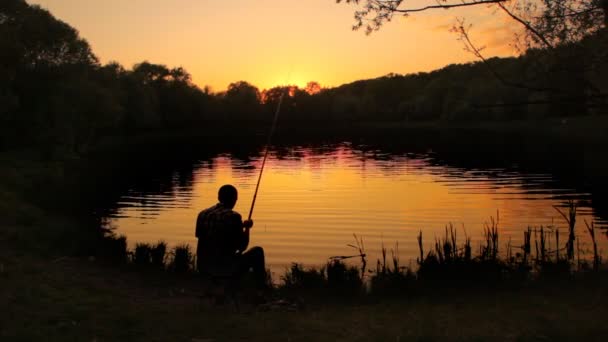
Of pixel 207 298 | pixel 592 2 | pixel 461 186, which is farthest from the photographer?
pixel 461 186

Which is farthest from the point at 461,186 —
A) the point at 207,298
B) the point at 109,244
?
the point at 207,298

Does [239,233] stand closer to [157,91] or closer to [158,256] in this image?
[158,256]

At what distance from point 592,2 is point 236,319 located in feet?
25.4

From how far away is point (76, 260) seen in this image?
1376 cm

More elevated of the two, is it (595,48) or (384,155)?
(595,48)

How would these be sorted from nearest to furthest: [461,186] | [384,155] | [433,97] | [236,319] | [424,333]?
[424,333], [236,319], [461,186], [384,155], [433,97]

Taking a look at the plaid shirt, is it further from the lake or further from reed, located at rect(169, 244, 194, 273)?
the lake

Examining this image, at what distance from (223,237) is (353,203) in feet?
69.8

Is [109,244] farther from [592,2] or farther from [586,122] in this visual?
[586,122]

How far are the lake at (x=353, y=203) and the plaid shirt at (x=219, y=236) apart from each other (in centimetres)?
621

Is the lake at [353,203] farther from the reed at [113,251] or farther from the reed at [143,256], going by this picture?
the reed at [113,251]

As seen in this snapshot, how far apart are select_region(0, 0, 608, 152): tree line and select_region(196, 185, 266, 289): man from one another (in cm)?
249

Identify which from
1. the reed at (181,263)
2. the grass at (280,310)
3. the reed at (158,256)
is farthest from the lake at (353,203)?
the grass at (280,310)

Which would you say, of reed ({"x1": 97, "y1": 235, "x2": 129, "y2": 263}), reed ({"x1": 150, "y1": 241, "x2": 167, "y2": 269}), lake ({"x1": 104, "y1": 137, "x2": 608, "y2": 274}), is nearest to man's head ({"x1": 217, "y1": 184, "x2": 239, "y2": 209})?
reed ({"x1": 150, "y1": 241, "x2": 167, "y2": 269})
